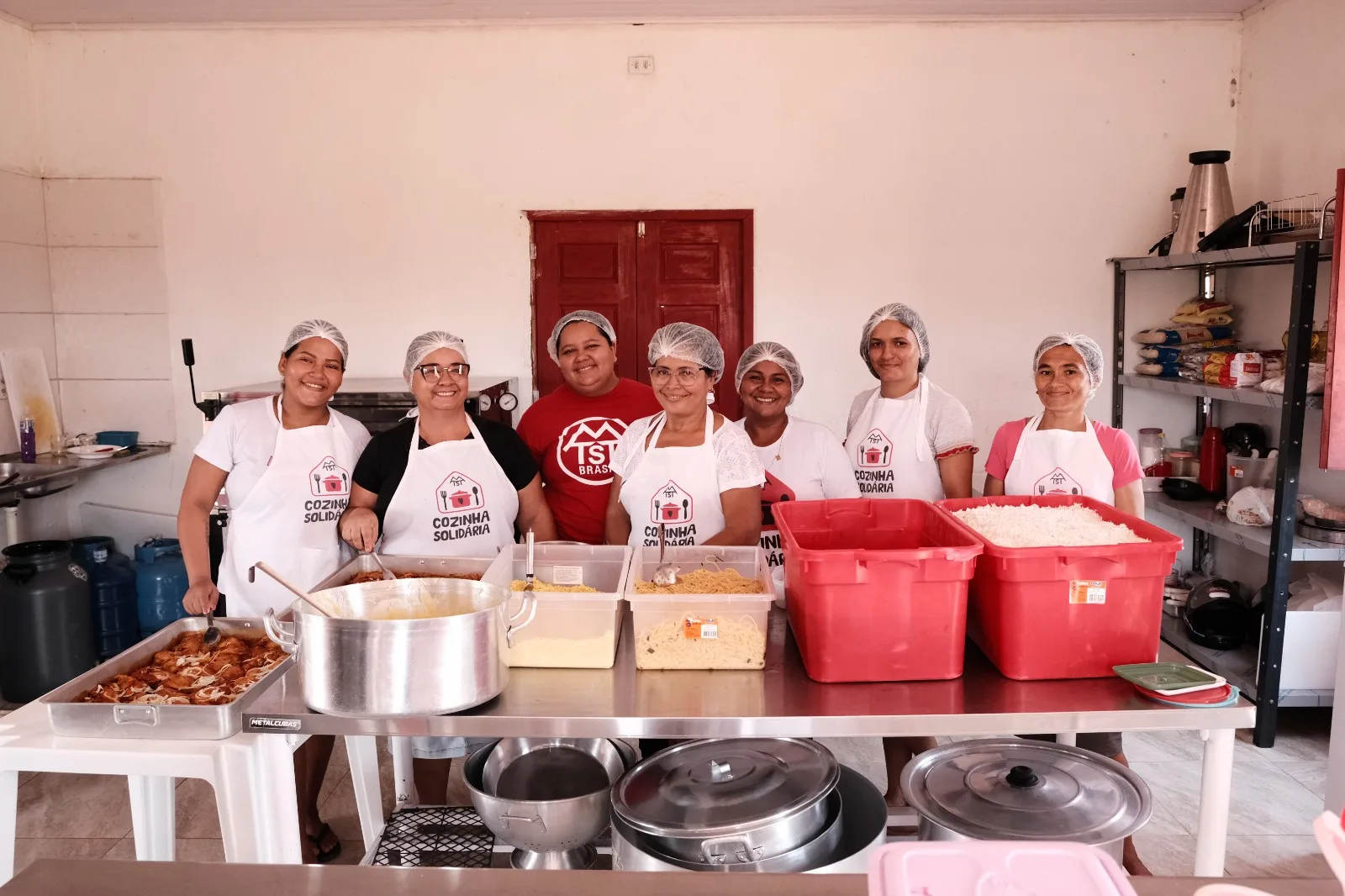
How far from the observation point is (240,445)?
9.65 feet

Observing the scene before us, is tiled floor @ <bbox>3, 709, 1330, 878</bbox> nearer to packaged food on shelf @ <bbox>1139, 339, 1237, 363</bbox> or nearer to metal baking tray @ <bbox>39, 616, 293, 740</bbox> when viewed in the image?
metal baking tray @ <bbox>39, 616, 293, 740</bbox>

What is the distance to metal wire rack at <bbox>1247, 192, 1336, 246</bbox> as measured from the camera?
4.15 meters

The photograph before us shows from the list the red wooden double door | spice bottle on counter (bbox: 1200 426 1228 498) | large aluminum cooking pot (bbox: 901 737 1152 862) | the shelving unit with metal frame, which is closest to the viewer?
large aluminum cooking pot (bbox: 901 737 1152 862)

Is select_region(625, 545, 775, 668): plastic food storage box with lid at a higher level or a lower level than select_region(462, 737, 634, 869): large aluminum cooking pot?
higher

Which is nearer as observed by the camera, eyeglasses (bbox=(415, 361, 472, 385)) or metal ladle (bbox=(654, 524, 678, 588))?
metal ladle (bbox=(654, 524, 678, 588))

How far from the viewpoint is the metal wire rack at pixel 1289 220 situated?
4152mm

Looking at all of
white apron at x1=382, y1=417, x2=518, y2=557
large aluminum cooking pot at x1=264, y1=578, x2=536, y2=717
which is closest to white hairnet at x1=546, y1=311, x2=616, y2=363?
white apron at x1=382, y1=417, x2=518, y2=557

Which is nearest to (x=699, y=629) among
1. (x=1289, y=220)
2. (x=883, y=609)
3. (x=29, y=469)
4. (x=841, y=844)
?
(x=883, y=609)

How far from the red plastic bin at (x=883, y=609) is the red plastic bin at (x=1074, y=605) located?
8 centimetres

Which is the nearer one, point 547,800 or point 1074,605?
point 1074,605

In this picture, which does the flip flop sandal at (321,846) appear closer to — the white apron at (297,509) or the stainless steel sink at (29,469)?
the white apron at (297,509)

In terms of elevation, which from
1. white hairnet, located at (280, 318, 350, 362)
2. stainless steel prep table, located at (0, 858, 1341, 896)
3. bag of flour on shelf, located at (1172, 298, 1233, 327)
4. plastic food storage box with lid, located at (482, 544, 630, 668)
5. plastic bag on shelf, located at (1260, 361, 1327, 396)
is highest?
bag of flour on shelf, located at (1172, 298, 1233, 327)

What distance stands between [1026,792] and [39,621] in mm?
4501

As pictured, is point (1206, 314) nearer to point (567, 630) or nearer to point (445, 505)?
point (445, 505)
